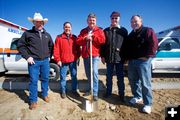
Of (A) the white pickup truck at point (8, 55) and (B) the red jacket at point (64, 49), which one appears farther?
(A) the white pickup truck at point (8, 55)

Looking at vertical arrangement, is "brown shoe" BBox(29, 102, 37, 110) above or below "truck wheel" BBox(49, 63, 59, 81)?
below

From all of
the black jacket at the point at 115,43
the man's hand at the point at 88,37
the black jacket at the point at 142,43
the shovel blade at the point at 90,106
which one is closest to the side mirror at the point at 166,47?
the black jacket at the point at 115,43

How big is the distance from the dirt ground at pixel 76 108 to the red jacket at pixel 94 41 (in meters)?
1.30

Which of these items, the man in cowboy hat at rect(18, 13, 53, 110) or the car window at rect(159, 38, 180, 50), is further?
the car window at rect(159, 38, 180, 50)

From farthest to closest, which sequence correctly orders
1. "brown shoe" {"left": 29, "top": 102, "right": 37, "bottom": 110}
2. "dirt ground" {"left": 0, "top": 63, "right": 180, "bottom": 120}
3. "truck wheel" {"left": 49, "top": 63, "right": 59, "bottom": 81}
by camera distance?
"truck wheel" {"left": 49, "top": 63, "right": 59, "bottom": 81} < "brown shoe" {"left": 29, "top": 102, "right": 37, "bottom": 110} < "dirt ground" {"left": 0, "top": 63, "right": 180, "bottom": 120}

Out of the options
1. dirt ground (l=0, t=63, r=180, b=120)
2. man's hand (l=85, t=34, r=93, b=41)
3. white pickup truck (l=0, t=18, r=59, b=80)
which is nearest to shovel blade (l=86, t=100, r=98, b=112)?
dirt ground (l=0, t=63, r=180, b=120)

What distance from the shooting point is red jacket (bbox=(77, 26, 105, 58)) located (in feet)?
15.4

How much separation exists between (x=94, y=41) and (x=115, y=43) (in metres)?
0.53

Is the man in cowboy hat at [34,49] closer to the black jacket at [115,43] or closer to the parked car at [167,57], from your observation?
the black jacket at [115,43]

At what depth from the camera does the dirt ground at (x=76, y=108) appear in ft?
13.5

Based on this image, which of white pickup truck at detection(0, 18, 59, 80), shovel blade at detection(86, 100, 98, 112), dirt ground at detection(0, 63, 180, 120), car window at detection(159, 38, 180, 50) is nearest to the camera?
dirt ground at detection(0, 63, 180, 120)

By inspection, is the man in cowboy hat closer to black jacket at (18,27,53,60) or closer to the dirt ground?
black jacket at (18,27,53,60)

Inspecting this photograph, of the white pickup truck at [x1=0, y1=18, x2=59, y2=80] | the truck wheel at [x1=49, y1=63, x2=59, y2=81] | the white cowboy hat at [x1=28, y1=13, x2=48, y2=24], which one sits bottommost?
the truck wheel at [x1=49, y1=63, x2=59, y2=81]

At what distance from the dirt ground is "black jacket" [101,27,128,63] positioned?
1178 millimetres
